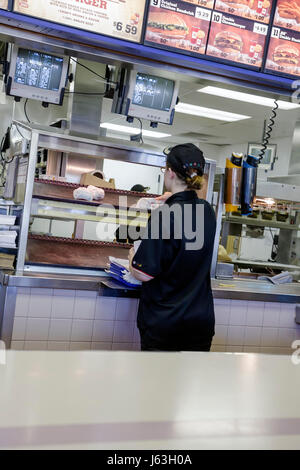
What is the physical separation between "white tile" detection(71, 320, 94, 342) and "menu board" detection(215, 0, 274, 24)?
208cm

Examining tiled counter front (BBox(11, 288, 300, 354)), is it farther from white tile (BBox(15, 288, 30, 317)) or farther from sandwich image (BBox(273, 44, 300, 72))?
sandwich image (BBox(273, 44, 300, 72))

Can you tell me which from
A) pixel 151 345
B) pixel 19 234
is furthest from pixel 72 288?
pixel 151 345

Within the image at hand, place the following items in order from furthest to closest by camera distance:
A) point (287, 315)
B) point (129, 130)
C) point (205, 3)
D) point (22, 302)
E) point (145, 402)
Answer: point (129, 130) < point (287, 315) < point (205, 3) < point (22, 302) < point (145, 402)

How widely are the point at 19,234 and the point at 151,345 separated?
1.16 metres

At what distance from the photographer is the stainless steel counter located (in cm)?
279

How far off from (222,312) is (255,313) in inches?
9.8

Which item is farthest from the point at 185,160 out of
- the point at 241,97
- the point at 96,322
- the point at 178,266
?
the point at 241,97

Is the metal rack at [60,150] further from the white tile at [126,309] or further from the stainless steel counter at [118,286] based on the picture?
the white tile at [126,309]

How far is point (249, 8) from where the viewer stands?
10.5 ft

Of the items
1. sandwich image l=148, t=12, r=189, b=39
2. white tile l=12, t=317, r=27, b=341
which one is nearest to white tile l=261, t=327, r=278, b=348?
white tile l=12, t=317, r=27, b=341

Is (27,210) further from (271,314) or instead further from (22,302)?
(271,314)

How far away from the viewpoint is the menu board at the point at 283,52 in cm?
327

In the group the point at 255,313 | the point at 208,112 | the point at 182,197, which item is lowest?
the point at 255,313

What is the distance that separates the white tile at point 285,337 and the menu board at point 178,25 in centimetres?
189
